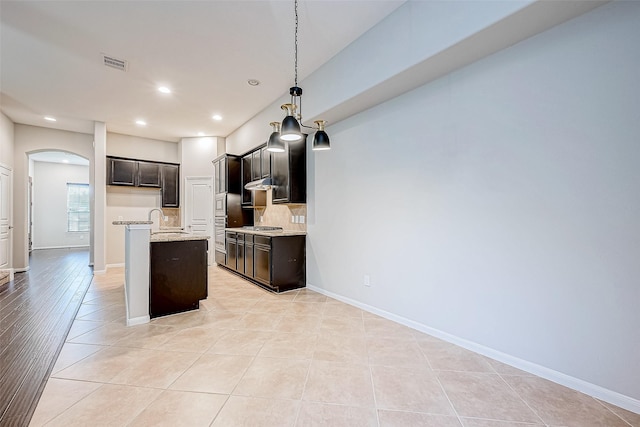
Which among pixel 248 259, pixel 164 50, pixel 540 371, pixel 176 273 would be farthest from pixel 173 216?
pixel 540 371

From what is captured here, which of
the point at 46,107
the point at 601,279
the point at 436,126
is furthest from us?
the point at 46,107

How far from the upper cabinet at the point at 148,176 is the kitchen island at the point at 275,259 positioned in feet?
10.2

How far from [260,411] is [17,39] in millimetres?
4467

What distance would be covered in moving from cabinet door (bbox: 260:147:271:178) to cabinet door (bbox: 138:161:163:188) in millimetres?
3297

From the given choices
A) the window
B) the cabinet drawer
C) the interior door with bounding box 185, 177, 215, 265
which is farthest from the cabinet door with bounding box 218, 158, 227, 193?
the window

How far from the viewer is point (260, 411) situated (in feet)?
5.49

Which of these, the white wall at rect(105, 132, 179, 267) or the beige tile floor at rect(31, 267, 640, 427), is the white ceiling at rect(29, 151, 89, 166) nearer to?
the white wall at rect(105, 132, 179, 267)

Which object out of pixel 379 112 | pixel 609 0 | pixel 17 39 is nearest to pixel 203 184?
pixel 17 39

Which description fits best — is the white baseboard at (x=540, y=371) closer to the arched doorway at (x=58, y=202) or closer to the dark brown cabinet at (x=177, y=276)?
the dark brown cabinet at (x=177, y=276)

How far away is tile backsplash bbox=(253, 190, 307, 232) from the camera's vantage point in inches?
183

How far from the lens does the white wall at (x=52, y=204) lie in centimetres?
923

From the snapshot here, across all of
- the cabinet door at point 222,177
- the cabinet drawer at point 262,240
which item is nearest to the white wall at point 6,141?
the cabinet door at point 222,177

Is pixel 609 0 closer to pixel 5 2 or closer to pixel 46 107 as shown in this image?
pixel 5 2

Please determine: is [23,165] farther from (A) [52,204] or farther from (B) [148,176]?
(A) [52,204]
